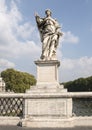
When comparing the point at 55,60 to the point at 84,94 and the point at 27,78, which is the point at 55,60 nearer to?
the point at 84,94

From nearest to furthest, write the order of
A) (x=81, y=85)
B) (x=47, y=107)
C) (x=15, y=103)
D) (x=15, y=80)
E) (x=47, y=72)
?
1. (x=47, y=107)
2. (x=15, y=103)
3. (x=47, y=72)
4. (x=15, y=80)
5. (x=81, y=85)

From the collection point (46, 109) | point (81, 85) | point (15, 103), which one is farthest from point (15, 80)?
point (46, 109)

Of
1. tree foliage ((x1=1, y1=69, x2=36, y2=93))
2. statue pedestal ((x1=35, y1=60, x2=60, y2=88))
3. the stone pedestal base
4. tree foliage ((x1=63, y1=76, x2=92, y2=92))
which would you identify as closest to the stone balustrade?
the stone pedestal base

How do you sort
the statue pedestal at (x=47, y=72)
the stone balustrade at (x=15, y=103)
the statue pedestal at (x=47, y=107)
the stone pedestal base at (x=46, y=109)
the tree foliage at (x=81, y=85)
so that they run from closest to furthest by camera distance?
the statue pedestal at (x=47, y=107) → the stone pedestal base at (x=46, y=109) → the stone balustrade at (x=15, y=103) → the statue pedestal at (x=47, y=72) → the tree foliage at (x=81, y=85)

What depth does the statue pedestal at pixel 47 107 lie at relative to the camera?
52.2 ft

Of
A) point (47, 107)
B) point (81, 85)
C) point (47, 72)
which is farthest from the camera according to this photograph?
point (81, 85)

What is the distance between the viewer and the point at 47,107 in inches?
641

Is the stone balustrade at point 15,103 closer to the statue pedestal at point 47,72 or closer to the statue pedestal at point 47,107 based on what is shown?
the statue pedestal at point 47,107

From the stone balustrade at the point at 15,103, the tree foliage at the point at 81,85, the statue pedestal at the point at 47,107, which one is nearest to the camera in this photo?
the statue pedestal at the point at 47,107

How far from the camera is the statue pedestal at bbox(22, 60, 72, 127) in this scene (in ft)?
52.2

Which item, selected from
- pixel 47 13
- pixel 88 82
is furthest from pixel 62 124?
pixel 88 82

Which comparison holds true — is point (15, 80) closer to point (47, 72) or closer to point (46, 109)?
point (47, 72)

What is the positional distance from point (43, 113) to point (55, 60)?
283 centimetres

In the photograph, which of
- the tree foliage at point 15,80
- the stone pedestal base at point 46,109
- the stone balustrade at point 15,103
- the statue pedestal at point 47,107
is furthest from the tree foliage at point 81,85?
the stone pedestal base at point 46,109
